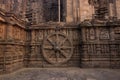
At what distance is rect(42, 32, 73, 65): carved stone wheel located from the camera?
10430 millimetres

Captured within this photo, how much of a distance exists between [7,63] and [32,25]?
381 cm

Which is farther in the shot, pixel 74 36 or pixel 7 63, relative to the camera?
pixel 74 36

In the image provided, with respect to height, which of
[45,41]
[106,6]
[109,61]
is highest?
[106,6]

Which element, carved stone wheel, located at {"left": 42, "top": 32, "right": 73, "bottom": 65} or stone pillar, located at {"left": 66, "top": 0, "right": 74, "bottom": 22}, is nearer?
carved stone wheel, located at {"left": 42, "top": 32, "right": 73, "bottom": 65}

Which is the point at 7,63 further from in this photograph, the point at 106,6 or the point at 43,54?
the point at 106,6

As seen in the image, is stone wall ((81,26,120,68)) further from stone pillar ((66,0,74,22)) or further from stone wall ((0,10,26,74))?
stone pillar ((66,0,74,22))

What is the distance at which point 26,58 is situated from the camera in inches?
419

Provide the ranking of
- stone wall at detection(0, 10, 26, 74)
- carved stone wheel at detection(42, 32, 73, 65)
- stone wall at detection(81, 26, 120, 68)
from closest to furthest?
stone wall at detection(0, 10, 26, 74), stone wall at detection(81, 26, 120, 68), carved stone wheel at detection(42, 32, 73, 65)

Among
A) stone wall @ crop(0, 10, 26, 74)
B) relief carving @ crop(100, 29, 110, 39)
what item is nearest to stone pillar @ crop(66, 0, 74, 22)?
relief carving @ crop(100, 29, 110, 39)

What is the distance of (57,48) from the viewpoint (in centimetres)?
1038

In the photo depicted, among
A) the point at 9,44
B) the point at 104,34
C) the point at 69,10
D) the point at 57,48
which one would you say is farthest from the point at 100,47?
the point at 69,10

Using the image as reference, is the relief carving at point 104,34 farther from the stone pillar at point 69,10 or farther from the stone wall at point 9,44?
→ the stone pillar at point 69,10

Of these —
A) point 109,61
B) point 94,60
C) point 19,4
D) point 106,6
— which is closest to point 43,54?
point 94,60

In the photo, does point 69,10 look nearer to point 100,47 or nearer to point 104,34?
point 104,34
